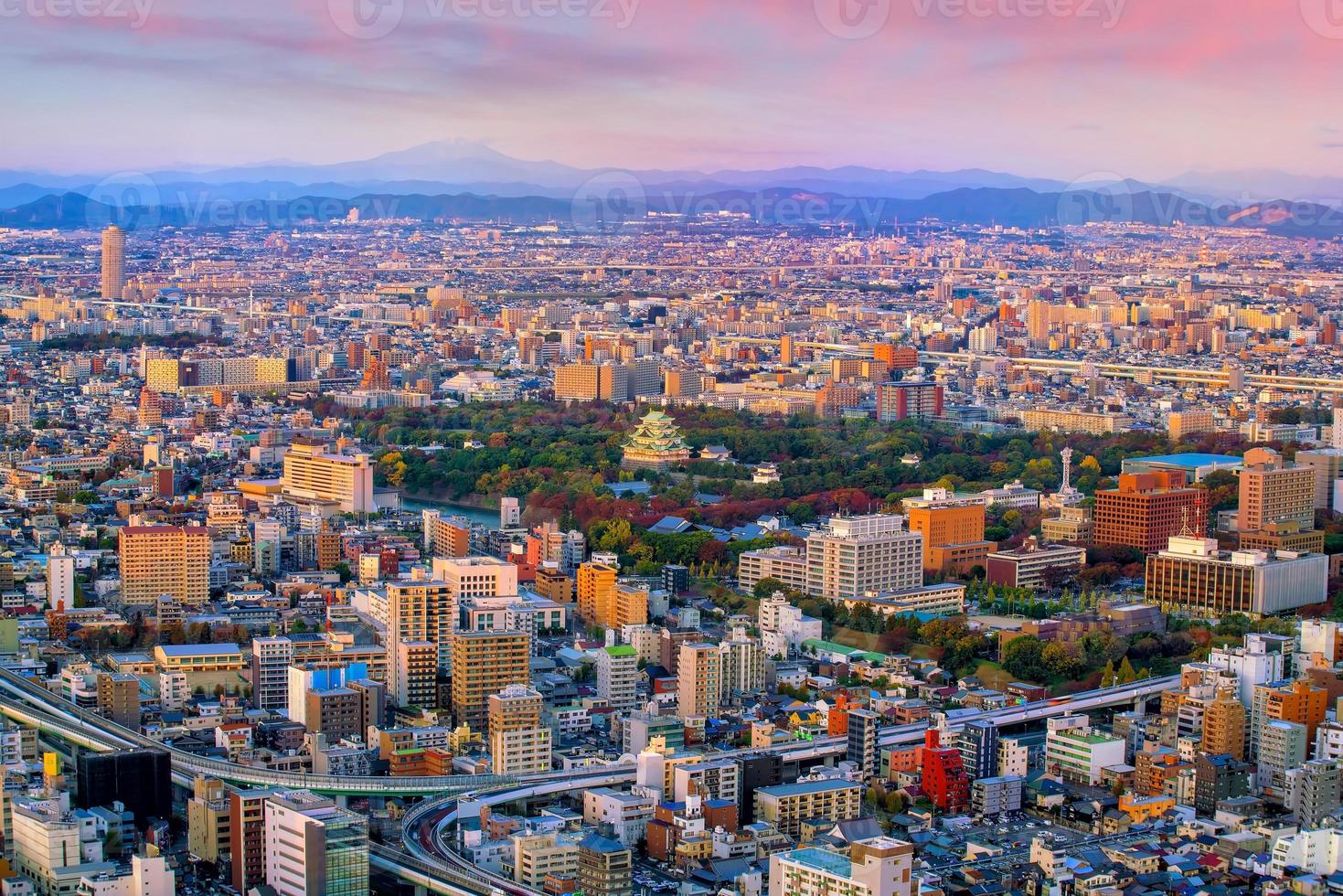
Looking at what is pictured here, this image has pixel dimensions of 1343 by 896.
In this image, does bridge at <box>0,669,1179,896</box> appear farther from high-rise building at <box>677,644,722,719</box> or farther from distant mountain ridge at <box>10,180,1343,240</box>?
distant mountain ridge at <box>10,180,1343,240</box>

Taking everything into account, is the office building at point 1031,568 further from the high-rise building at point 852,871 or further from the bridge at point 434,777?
the high-rise building at point 852,871

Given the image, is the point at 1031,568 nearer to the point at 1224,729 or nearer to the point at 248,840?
the point at 1224,729

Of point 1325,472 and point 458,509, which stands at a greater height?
point 1325,472

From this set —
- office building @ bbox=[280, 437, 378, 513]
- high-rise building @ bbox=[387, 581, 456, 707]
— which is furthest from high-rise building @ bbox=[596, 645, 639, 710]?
office building @ bbox=[280, 437, 378, 513]

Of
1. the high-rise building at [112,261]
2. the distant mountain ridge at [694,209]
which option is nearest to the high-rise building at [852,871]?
the distant mountain ridge at [694,209]

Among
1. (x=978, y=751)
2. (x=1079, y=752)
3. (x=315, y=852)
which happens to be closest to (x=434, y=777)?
(x=315, y=852)
